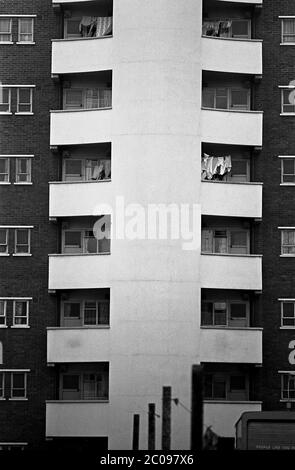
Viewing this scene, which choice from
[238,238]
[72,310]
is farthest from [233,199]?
[72,310]

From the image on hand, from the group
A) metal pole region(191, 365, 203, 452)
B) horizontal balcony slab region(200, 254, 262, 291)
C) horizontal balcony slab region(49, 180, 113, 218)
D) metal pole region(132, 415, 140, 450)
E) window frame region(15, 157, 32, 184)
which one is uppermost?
window frame region(15, 157, 32, 184)

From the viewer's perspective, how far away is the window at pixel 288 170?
63.6ft

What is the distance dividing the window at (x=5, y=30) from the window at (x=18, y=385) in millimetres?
5008

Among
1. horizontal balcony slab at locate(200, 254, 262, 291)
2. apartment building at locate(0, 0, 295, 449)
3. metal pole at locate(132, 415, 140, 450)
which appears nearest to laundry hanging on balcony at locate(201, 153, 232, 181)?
apartment building at locate(0, 0, 295, 449)

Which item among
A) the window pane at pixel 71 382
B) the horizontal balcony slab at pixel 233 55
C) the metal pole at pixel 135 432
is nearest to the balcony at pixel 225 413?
the metal pole at pixel 135 432

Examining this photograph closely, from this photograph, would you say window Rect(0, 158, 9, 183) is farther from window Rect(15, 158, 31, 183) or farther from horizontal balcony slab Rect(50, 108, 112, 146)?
horizontal balcony slab Rect(50, 108, 112, 146)

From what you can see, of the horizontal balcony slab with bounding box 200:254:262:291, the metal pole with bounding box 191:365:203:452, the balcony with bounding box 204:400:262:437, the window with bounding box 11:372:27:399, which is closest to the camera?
the metal pole with bounding box 191:365:203:452

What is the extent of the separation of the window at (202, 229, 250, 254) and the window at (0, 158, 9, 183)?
Answer: 3036 millimetres

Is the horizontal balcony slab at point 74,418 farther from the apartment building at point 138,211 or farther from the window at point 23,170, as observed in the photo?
the window at point 23,170

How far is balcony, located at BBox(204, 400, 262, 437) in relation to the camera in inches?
733

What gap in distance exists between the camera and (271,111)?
19.5 m

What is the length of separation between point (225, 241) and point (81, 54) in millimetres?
3495

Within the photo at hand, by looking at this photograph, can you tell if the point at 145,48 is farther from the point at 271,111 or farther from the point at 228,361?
the point at 228,361

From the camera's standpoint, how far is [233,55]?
19344mm
